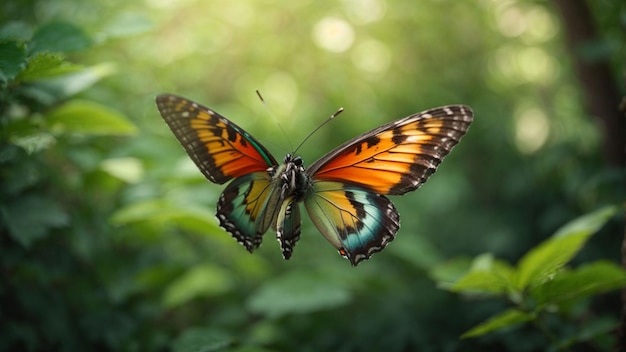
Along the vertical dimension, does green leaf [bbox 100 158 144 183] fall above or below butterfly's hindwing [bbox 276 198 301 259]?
above

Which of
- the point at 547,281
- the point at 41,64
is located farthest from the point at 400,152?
the point at 41,64

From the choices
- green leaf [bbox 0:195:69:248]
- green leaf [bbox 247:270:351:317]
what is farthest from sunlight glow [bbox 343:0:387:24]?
green leaf [bbox 0:195:69:248]

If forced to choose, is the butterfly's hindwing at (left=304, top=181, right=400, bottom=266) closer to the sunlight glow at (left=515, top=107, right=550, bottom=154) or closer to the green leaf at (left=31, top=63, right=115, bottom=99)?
the green leaf at (left=31, top=63, right=115, bottom=99)

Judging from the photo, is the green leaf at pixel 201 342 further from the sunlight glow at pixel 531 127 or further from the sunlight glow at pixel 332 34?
the sunlight glow at pixel 531 127

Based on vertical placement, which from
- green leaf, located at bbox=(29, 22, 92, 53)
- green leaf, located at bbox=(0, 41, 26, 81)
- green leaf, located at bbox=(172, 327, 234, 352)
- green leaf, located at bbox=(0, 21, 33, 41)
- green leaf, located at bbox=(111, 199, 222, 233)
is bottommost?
green leaf, located at bbox=(172, 327, 234, 352)

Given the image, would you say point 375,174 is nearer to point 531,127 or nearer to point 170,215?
point 170,215

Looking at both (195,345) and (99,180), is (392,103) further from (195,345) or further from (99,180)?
(195,345)

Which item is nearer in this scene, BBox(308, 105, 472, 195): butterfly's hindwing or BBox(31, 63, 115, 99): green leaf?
BBox(308, 105, 472, 195): butterfly's hindwing

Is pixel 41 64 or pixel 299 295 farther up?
pixel 41 64
